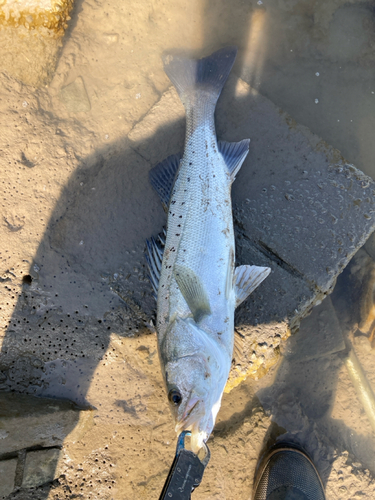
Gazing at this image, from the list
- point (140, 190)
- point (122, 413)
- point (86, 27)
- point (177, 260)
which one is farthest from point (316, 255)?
point (86, 27)

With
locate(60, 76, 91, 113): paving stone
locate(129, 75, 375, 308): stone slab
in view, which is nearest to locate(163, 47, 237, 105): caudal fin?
locate(129, 75, 375, 308): stone slab

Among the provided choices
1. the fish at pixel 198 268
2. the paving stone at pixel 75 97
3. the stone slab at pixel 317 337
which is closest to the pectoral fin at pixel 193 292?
the fish at pixel 198 268

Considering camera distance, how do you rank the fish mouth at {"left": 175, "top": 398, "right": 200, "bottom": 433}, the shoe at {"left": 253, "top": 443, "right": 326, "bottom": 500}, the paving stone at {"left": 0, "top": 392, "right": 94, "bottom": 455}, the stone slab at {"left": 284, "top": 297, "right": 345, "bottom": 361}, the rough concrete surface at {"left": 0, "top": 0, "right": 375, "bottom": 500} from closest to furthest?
the fish mouth at {"left": 175, "top": 398, "right": 200, "bottom": 433} → the paving stone at {"left": 0, "top": 392, "right": 94, "bottom": 455} → the rough concrete surface at {"left": 0, "top": 0, "right": 375, "bottom": 500} → the shoe at {"left": 253, "top": 443, "right": 326, "bottom": 500} → the stone slab at {"left": 284, "top": 297, "right": 345, "bottom": 361}

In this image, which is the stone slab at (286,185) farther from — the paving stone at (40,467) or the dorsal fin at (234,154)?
the paving stone at (40,467)

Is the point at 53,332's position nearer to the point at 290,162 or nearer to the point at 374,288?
the point at 290,162

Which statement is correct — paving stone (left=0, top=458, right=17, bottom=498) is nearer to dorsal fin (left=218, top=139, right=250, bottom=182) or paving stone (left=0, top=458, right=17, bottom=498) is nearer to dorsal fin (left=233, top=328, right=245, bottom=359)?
dorsal fin (left=233, top=328, right=245, bottom=359)

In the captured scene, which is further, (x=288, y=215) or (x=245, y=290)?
(x=288, y=215)
